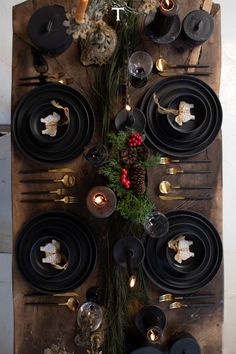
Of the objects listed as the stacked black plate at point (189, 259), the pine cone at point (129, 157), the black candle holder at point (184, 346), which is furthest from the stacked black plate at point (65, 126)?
the black candle holder at point (184, 346)

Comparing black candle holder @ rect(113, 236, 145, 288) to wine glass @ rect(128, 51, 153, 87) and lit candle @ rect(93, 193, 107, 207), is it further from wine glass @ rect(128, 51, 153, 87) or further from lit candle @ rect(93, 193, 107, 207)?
wine glass @ rect(128, 51, 153, 87)

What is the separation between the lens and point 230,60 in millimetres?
2531

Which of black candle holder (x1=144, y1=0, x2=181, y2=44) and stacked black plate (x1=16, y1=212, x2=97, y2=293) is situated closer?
black candle holder (x1=144, y1=0, x2=181, y2=44)

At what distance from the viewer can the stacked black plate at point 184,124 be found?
5.51ft

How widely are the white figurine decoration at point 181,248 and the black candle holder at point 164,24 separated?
2.80 feet

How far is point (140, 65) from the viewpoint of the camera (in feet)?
5.49

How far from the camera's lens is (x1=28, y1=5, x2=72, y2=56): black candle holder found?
64.2 inches

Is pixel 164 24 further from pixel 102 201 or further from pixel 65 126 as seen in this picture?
pixel 102 201

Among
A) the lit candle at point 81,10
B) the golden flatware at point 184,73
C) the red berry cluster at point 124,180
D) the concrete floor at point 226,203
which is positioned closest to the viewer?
the lit candle at point 81,10

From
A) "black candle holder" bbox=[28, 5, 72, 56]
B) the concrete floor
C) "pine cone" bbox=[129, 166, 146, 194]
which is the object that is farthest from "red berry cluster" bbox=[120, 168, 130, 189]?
the concrete floor

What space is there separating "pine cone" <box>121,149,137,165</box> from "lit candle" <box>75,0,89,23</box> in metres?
0.51

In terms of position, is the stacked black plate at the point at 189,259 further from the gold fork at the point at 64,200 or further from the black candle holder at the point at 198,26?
the black candle holder at the point at 198,26

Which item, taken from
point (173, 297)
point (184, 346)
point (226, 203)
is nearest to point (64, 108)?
point (173, 297)

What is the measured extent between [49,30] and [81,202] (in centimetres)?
73
